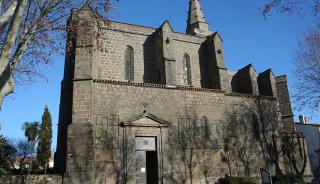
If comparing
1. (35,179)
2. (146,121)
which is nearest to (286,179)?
(146,121)

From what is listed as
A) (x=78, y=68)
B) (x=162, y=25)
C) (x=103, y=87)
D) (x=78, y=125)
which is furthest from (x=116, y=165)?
(x=162, y=25)

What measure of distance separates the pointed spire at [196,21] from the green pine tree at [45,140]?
18969mm

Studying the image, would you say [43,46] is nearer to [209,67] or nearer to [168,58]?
[168,58]

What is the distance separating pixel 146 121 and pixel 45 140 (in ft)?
55.5

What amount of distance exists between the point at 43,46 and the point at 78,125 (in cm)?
486

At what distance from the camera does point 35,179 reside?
1444 cm

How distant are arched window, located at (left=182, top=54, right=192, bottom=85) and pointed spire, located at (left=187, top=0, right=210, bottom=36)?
12822mm

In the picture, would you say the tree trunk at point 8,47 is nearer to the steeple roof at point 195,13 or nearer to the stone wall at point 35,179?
the stone wall at point 35,179

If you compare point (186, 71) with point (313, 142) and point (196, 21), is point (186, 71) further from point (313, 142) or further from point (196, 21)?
point (313, 142)

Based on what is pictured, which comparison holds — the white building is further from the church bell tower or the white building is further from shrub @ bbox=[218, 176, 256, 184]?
shrub @ bbox=[218, 176, 256, 184]

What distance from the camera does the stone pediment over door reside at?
17.6 m

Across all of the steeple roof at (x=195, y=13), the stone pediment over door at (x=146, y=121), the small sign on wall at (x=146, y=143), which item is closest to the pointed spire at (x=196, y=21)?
the steeple roof at (x=195, y=13)

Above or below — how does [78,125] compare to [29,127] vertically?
below

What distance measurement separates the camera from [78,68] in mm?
17281
